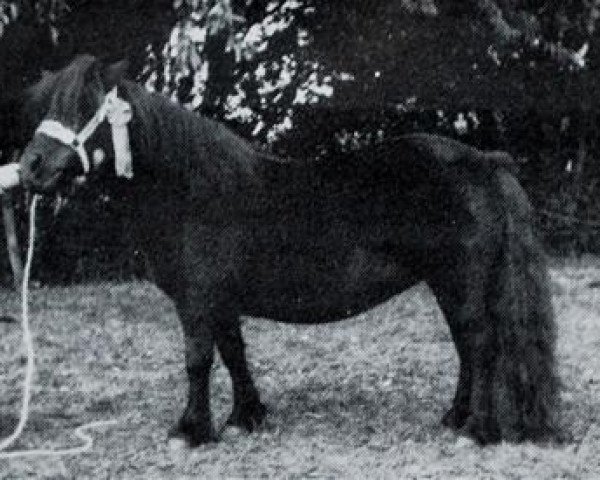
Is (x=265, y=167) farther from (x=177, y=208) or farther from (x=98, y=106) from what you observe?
(x=98, y=106)

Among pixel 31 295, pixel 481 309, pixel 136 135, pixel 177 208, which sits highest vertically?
pixel 136 135

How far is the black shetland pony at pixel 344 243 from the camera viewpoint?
5207mm

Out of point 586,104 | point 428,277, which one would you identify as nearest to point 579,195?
point 586,104

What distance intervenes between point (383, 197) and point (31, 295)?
22.3 ft

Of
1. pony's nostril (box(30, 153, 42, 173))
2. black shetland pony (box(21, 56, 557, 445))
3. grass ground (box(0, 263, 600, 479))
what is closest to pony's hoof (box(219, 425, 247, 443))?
grass ground (box(0, 263, 600, 479))

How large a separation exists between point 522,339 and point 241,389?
1.53 meters

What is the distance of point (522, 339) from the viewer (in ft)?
17.0

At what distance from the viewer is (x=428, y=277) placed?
18.0 feet

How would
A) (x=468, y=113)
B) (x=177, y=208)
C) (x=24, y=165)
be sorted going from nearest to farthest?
(x=24, y=165) < (x=177, y=208) < (x=468, y=113)

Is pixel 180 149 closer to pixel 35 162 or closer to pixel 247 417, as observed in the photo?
pixel 35 162

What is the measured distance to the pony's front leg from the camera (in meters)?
5.29

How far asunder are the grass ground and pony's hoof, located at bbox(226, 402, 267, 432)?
84 millimetres

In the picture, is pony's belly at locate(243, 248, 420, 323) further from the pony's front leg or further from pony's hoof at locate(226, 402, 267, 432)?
pony's hoof at locate(226, 402, 267, 432)

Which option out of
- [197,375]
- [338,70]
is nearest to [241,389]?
[197,375]
